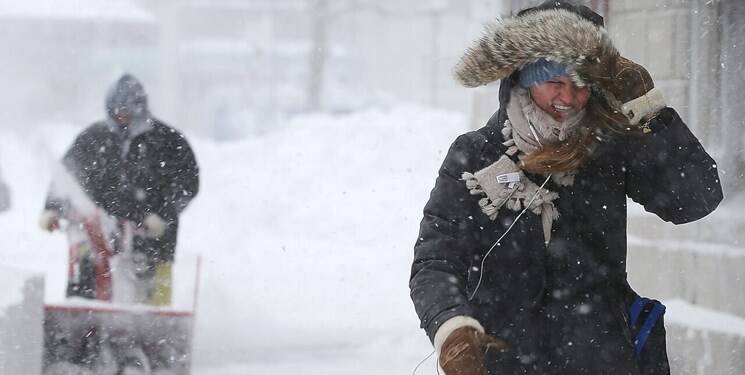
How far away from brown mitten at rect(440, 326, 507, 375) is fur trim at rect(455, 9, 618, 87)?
67 cm

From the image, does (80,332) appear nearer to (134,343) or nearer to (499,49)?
(134,343)

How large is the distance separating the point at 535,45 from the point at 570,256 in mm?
518

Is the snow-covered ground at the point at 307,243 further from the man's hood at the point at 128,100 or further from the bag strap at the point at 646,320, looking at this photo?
the bag strap at the point at 646,320

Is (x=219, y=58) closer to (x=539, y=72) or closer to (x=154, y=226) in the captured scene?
(x=154, y=226)

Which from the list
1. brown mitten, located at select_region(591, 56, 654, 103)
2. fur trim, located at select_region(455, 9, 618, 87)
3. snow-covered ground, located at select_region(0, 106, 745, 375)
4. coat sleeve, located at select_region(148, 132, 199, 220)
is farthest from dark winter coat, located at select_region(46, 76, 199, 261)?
brown mitten, located at select_region(591, 56, 654, 103)

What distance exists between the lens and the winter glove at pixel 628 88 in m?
2.78

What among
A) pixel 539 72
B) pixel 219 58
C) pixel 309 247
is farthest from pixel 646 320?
pixel 219 58

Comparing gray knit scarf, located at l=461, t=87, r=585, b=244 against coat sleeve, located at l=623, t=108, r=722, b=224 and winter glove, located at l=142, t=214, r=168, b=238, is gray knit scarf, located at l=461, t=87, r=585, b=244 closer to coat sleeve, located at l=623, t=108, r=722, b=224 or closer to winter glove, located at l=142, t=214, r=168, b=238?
coat sleeve, located at l=623, t=108, r=722, b=224

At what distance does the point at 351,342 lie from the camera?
29.1 ft

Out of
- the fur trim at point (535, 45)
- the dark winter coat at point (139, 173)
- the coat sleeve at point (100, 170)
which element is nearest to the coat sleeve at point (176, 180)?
the dark winter coat at point (139, 173)

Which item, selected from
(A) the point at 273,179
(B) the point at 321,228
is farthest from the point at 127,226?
(A) the point at 273,179

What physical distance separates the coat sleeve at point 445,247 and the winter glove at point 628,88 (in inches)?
13.1

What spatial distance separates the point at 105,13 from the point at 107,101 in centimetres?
3494

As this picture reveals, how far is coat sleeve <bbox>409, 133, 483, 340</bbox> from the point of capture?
2.69 meters
